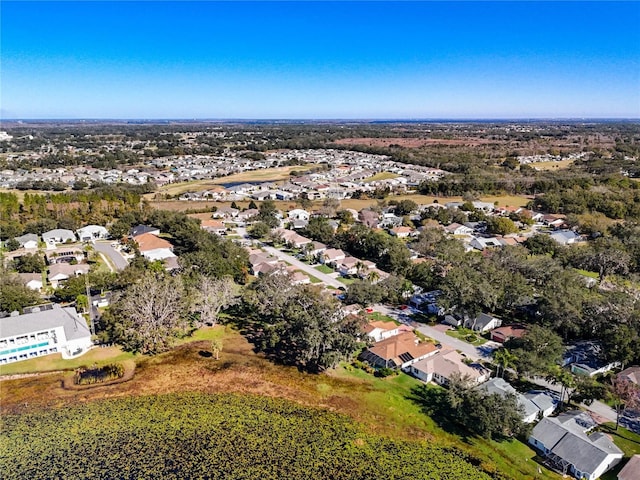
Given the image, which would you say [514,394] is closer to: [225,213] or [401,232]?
[401,232]

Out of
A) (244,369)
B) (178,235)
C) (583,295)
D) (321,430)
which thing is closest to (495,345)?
(583,295)

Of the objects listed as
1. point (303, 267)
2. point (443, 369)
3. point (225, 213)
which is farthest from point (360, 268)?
point (225, 213)

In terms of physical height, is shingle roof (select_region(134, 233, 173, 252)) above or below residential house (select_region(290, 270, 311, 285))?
above

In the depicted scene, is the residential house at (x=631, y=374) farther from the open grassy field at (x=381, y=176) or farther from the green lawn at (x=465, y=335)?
the open grassy field at (x=381, y=176)

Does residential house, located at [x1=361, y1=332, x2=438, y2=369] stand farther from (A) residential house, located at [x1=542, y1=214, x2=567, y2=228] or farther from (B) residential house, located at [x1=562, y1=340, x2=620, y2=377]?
(A) residential house, located at [x1=542, y1=214, x2=567, y2=228]

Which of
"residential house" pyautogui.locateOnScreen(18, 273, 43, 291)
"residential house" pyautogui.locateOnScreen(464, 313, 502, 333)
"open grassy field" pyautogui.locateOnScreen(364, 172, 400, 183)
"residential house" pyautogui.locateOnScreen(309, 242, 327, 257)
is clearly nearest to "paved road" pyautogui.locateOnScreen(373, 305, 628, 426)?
"residential house" pyautogui.locateOnScreen(464, 313, 502, 333)

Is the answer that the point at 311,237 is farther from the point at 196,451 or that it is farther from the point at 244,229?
the point at 196,451

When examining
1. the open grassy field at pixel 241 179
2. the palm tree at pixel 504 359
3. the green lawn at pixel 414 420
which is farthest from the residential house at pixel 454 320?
the open grassy field at pixel 241 179
